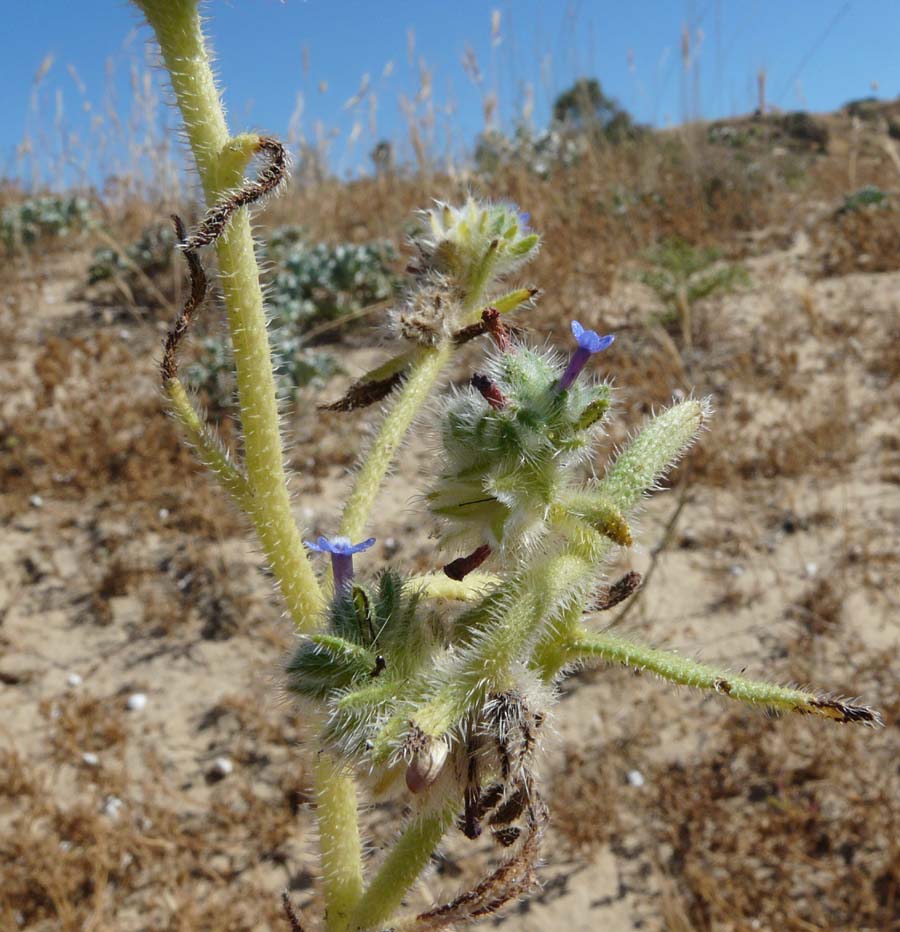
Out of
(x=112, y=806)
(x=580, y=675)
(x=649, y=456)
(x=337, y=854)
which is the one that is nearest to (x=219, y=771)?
(x=112, y=806)

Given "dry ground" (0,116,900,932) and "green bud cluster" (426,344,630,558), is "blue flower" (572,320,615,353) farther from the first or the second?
"dry ground" (0,116,900,932)

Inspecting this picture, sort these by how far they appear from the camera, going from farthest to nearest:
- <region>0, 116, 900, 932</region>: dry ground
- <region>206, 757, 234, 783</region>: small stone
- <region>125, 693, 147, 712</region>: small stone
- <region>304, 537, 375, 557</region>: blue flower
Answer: <region>125, 693, 147, 712</region>: small stone → <region>206, 757, 234, 783</region>: small stone → <region>0, 116, 900, 932</region>: dry ground → <region>304, 537, 375, 557</region>: blue flower

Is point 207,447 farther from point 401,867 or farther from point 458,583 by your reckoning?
point 401,867

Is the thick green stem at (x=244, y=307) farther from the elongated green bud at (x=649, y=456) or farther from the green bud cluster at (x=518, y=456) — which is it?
the elongated green bud at (x=649, y=456)

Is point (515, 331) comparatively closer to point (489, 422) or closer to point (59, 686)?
point (489, 422)

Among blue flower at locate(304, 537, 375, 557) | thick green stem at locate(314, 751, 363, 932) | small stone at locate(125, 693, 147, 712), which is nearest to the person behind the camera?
blue flower at locate(304, 537, 375, 557)

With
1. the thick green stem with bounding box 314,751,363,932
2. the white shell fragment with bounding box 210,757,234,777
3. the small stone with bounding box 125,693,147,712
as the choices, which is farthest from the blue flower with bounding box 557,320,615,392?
the small stone with bounding box 125,693,147,712
